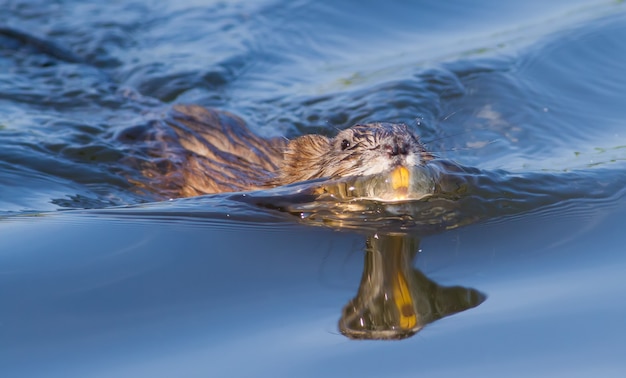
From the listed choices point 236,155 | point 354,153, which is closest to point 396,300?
→ point 354,153

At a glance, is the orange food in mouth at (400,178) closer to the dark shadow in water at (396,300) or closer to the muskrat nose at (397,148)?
the muskrat nose at (397,148)

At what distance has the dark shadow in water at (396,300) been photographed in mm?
3580

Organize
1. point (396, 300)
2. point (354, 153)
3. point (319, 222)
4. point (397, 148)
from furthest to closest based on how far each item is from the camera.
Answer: point (354, 153) < point (319, 222) < point (397, 148) < point (396, 300)

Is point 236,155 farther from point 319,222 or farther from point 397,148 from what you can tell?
point 397,148

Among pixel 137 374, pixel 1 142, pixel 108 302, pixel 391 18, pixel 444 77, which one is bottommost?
pixel 137 374

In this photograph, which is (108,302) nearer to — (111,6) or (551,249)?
(551,249)

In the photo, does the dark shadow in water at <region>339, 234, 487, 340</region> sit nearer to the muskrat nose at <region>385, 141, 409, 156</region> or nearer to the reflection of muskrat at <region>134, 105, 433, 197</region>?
the muskrat nose at <region>385, 141, 409, 156</region>

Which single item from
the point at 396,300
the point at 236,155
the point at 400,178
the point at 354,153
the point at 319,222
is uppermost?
the point at 236,155

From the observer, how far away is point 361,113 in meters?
7.47

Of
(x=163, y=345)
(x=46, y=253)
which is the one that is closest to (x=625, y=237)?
(x=163, y=345)

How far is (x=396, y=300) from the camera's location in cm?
378

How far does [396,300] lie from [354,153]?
49.1 inches

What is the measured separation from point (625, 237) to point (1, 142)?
3.98m

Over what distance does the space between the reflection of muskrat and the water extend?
9.5 inches
